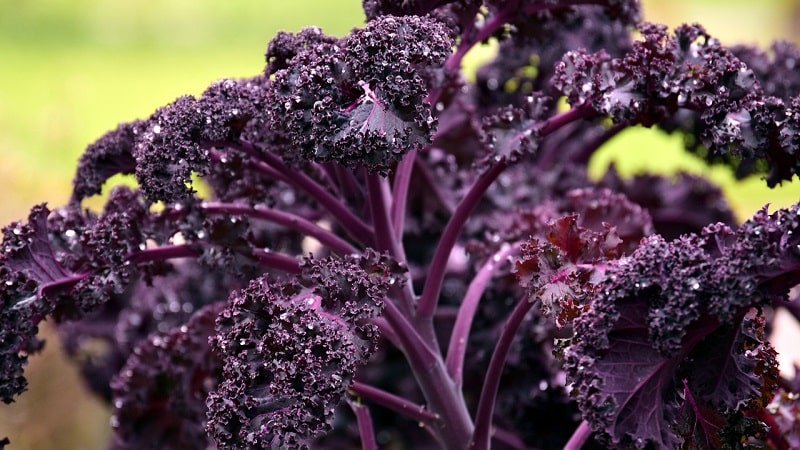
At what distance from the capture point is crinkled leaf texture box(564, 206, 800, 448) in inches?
41.8

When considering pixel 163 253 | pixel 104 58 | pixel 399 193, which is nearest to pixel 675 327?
pixel 399 193

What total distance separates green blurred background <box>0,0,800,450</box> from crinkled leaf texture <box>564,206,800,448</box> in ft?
11.0

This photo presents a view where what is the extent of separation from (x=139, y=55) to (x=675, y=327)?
245 inches

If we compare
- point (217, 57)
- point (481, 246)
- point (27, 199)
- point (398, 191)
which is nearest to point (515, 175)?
point (481, 246)

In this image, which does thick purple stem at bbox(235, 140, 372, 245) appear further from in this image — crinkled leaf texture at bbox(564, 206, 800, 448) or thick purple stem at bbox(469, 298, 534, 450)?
crinkled leaf texture at bbox(564, 206, 800, 448)

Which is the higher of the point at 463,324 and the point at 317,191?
the point at 317,191

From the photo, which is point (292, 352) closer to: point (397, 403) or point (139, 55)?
point (397, 403)

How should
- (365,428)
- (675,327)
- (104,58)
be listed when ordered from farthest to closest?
(104,58) < (365,428) < (675,327)

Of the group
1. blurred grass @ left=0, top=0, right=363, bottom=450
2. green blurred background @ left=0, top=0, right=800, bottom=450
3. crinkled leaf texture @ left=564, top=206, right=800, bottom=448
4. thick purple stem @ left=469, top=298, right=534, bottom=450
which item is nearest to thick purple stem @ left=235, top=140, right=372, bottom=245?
thick purple stem @ left=469, top=298, right=534, bottom=450

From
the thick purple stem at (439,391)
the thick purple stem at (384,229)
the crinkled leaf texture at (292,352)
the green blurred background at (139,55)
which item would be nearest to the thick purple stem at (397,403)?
the thick purple stem at (439,391)

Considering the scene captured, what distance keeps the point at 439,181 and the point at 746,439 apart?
3.15ft

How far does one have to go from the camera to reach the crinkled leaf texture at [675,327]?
1061 millimetres

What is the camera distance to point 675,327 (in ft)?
3.46

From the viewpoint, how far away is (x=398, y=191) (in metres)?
1.51
